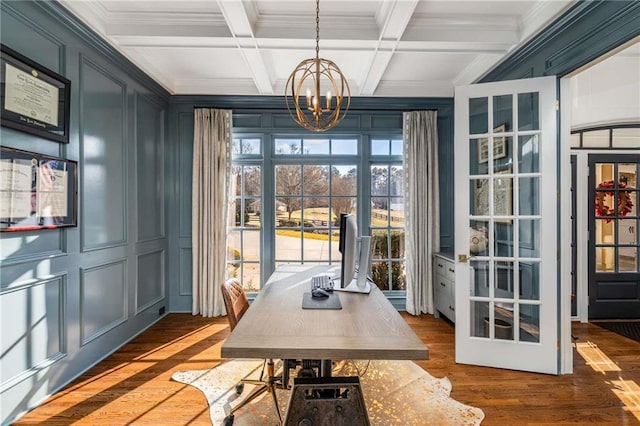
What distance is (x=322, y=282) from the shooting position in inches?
90.7

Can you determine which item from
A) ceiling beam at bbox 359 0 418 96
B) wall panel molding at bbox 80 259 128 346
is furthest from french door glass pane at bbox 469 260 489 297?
wall panel molding at bbox 80 259 128 346

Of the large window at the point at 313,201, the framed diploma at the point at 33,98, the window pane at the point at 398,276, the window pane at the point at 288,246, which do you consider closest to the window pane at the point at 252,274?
the large window at the point at 313,201

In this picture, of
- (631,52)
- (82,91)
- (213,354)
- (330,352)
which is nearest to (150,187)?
(82,91)

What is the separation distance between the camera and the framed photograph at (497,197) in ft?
8.67

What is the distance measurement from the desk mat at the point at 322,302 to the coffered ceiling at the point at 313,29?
6.71 ft

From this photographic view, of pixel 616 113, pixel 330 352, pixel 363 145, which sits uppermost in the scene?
pixel 616 113

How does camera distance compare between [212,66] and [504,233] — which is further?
[212,66]

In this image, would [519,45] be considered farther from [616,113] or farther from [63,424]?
[63,424]

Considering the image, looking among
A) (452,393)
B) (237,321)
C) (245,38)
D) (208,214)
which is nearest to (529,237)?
(452,393)

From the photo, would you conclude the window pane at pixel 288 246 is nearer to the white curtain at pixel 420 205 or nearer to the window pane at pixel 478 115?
the white curtain at pixel 420 205

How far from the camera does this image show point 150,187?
3.62 meters

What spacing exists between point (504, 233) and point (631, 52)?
7.45ft

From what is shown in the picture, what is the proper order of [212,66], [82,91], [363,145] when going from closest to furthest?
[82,91], [212,66], [363,145]

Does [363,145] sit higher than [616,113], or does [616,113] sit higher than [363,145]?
[616,113]
